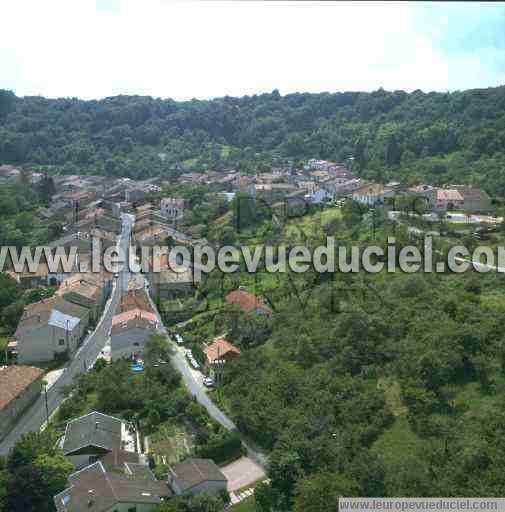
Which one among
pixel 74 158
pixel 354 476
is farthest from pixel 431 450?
pixel 74 158

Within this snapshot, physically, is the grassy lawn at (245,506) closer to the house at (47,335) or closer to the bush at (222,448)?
the bush at (222,448)

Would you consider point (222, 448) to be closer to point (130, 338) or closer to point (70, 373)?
point (130, 338)

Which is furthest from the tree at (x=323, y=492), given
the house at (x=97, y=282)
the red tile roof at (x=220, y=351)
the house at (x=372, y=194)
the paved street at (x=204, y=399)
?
the house at (x=372, y=194)

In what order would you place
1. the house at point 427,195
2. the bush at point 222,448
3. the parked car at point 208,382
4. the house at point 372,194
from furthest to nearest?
the house at point 372,194, the house at point 427,195, the parked car at point 208,382, the bush at point 222,448

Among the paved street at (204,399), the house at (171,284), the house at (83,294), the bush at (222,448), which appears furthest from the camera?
the house at (171,284)

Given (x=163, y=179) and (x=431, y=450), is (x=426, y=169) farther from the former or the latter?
(x=431, y=450)

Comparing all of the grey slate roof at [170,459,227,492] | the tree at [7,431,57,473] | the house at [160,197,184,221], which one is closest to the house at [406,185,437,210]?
the house at [160,197,184,221]

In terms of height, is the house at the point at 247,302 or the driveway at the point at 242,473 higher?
the house at the point at 247,302

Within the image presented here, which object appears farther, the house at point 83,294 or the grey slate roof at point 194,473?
the house at point 83,294
